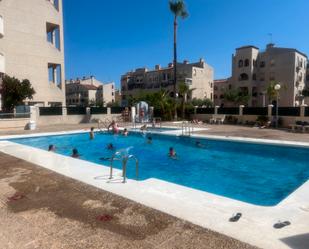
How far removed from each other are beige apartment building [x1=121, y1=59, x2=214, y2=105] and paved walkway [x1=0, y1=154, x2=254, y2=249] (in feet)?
170

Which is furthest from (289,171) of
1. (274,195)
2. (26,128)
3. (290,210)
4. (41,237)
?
(26,128)

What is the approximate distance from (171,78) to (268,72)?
71.0 ft

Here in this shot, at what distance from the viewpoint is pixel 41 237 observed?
10.8 feet

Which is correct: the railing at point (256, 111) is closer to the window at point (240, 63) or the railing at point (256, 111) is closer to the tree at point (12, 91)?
the tree at point (12, 91)

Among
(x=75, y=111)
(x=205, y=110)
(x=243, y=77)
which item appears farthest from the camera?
(x=243, y=77)

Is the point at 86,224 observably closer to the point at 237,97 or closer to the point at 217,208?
the point at 217,208

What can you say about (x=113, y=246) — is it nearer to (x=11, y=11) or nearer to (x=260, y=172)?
(x=260, y=172)

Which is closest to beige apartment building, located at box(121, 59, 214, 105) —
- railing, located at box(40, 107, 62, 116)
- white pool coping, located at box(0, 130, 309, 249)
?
railing, located at box(40, 107, 62, 116)

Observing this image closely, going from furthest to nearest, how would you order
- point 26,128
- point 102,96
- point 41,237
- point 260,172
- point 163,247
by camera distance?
point 102,96, point 26,128, point 260,172, point 41,237, point 163,247

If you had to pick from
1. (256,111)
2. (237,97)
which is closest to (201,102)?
(237,97)

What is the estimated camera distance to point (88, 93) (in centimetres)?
8194

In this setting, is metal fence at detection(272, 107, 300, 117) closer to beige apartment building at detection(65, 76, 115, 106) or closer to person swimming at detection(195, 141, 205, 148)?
person swimming at detection(195, 141, 205, 148)

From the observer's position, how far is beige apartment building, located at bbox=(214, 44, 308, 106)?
48.3m

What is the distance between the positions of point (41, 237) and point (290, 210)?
3.94 m
